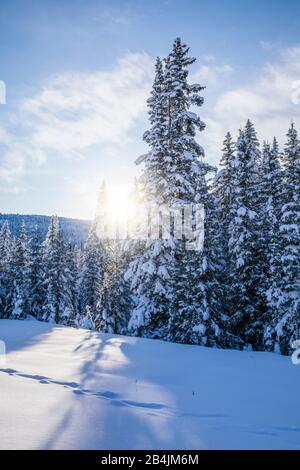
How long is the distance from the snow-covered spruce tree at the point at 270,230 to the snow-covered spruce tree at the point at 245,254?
400 millimetres

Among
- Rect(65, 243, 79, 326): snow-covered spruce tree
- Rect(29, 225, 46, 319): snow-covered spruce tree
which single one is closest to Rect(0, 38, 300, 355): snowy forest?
Rect(29, 225, 46, 319): snow-covered spruce tree

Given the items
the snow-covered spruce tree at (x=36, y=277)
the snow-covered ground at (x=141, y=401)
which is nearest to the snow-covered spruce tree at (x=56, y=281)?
the snow-covered spruce tree at (x=36, y=277)

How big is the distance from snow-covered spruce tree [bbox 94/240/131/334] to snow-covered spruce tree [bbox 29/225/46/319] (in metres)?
10.5

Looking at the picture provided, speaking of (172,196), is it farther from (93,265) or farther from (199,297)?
(93,265)

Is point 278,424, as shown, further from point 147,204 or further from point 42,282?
point 42,282

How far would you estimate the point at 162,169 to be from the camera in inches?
750

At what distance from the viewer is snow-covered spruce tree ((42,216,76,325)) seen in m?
37.3

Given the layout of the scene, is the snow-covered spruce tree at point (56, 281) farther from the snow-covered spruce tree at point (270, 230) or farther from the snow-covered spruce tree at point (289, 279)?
the snow-covered spruce tree at point (289, 279)

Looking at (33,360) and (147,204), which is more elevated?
(147,204)

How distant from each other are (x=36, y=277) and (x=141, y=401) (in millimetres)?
35427

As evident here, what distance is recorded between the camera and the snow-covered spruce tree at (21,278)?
36.0 m
